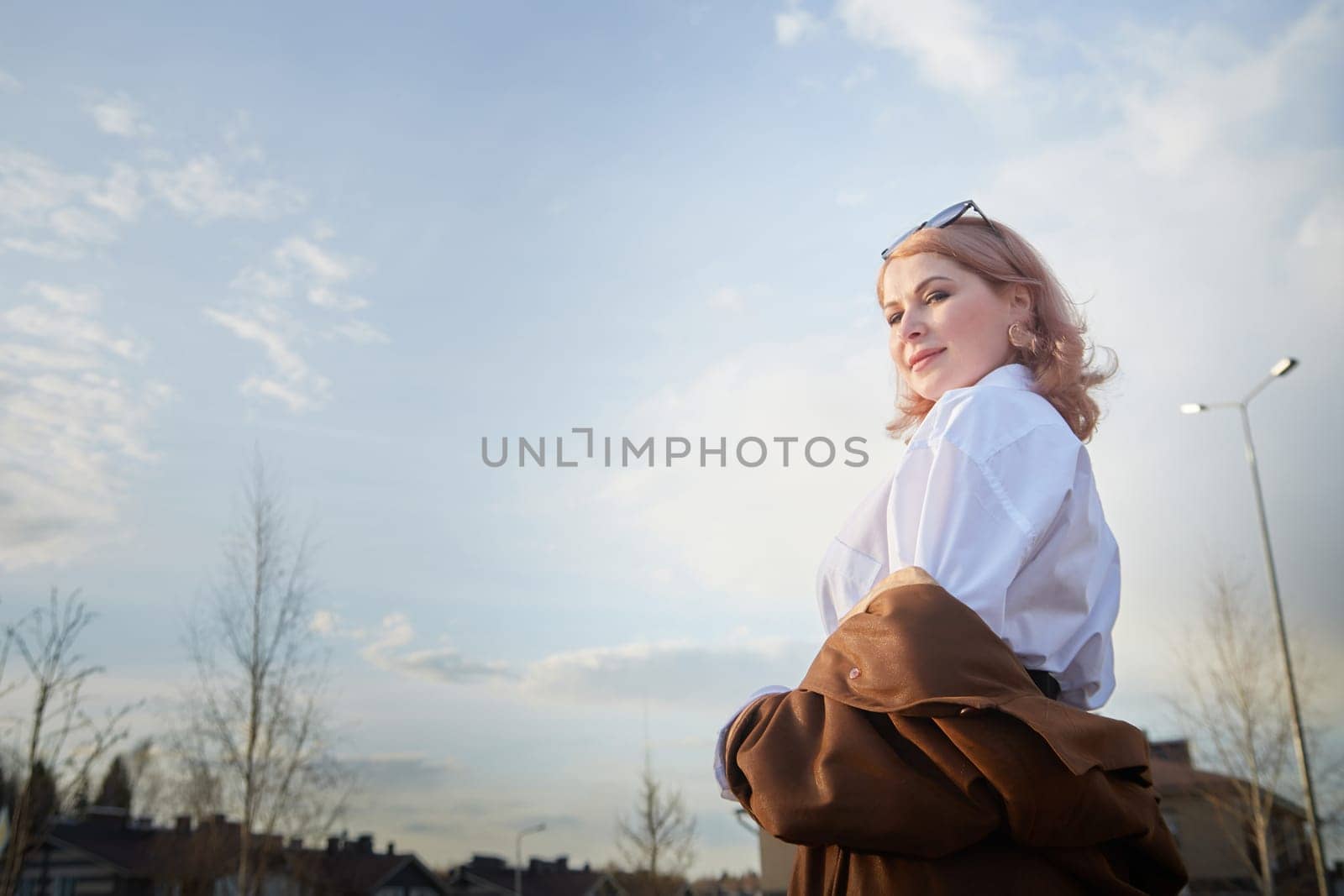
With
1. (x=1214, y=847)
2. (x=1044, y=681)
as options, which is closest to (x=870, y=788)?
(x=1044, y=681)

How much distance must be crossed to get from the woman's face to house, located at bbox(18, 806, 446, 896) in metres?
22.7

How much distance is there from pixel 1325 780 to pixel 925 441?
2379 cm

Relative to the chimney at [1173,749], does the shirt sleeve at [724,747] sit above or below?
below

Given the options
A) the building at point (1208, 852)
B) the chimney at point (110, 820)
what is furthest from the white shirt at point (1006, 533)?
the chimney at point (110, 820)

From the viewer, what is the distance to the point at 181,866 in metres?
31.2

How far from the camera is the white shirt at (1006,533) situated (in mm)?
1611


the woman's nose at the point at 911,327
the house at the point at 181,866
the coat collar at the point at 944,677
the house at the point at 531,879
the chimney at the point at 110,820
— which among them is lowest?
the house at the point at 531,879

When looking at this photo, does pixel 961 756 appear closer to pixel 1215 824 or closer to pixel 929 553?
pixel 929 553

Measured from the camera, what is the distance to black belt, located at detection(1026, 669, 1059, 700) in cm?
166

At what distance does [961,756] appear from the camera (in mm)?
1402

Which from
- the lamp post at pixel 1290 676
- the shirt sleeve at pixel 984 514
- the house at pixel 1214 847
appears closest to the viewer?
the shirt sleeve at pixel 984 514

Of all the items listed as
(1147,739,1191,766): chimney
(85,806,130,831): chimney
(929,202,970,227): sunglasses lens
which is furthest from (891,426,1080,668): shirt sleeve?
(85,806,130,831): chimney

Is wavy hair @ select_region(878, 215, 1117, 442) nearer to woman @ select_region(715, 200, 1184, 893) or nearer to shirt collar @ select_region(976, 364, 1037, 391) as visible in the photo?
shirt collar @ select_region(976, 364, 1037, 391)

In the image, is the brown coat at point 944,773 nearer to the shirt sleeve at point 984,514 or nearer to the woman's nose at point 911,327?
the shirt sleeve at point 984,514
